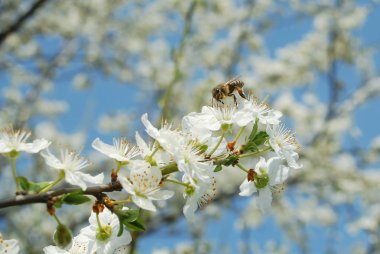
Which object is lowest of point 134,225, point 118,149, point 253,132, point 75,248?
point 75,248

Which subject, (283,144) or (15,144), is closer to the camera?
(15,144)

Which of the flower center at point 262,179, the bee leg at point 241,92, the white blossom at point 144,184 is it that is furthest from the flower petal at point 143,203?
the bee leg at point 241,92

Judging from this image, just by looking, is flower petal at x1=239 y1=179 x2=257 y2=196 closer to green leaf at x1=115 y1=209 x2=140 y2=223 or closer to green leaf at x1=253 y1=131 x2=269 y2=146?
green leaf at x1=253 y1=131 x2=269 y2=146

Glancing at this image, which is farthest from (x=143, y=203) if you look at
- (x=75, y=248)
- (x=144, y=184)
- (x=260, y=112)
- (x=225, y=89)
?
(x=225, y=89)

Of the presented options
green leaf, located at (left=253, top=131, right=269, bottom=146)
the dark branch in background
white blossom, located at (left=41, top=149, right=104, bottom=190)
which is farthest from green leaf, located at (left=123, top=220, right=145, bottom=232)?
the dark branch in background

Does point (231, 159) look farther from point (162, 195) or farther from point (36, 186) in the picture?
point (36, 186)

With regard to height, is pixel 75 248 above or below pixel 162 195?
below

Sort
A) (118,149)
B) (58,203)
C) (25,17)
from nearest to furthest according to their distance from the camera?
(58,203)
(118,149)
(25,17)

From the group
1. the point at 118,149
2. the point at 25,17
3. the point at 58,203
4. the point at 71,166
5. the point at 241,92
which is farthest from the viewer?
the point at 25,17
